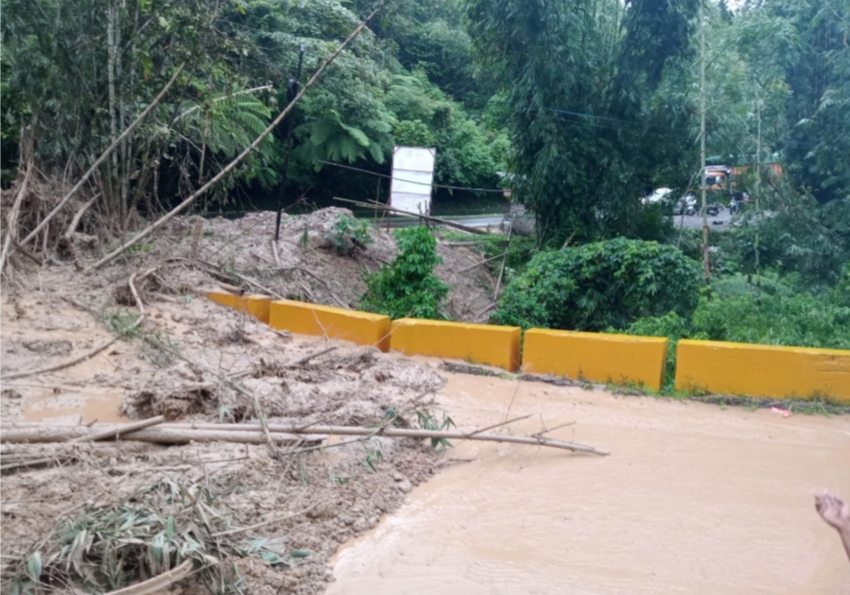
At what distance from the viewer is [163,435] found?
18.6 ft

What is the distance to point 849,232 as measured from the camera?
48.1 ft

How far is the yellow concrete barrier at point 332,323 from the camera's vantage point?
943cm

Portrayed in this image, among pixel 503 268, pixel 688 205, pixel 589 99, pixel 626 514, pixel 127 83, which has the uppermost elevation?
pixel 589 99

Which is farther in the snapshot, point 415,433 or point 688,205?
point 688,205

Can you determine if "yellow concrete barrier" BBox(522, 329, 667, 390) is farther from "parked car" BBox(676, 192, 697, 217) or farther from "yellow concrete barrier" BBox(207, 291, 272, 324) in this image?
"parked car" BBox(676, 192, 697, 217)

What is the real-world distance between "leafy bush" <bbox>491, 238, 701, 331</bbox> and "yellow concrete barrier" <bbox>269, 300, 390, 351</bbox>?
9.05 feet

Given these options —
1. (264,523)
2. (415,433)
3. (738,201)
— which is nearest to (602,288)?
(415,433)

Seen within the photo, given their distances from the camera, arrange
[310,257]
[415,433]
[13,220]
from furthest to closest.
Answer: [310,257], [13,220], [415,433]

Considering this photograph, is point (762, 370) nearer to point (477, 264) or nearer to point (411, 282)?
point (411, 282)

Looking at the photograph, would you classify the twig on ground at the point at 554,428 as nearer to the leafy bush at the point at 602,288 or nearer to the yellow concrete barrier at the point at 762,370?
the yellow concrete barrier at the point at 762,370

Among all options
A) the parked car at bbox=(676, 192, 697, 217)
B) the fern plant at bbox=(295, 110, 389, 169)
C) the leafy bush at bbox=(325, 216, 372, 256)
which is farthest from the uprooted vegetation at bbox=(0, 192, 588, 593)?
the fern plant at bbox=(295, 110, 389, 169)

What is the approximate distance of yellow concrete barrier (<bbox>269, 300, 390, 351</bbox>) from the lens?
371 inches

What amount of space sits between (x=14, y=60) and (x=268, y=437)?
23.7 ft

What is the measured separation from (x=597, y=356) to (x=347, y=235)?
6927mm
